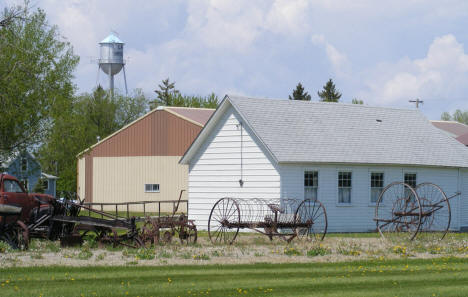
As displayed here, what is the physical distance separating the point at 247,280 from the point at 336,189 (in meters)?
17.2

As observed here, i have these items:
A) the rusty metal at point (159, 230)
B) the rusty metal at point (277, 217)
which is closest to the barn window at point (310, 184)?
the rusty metal at point (277, 217)

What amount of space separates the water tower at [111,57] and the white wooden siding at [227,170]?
223 feet

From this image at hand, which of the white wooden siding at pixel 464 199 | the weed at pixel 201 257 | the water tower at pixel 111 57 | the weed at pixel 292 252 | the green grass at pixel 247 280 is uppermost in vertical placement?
the water tower at pixel 111 57

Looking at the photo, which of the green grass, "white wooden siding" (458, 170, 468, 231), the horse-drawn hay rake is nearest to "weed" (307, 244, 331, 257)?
the green grass

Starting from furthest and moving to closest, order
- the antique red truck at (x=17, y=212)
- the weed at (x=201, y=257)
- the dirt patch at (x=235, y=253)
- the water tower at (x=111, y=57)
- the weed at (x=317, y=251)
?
the water tower at (x=111, y=57) → the antique red truck at (x=17, y=212) → the weed at (x=317, y=251) → the weed at (x=201, y=257) → the dirt patch at (x=235, y=253)

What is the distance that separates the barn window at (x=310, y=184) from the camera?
33.2 meters

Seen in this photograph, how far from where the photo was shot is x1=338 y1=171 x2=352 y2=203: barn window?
3431cm

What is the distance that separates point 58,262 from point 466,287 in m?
9.88

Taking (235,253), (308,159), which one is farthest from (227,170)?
(235,253)

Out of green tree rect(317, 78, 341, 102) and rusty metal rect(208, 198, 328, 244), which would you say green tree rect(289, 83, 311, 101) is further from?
rusty metal rect(208, 198, 328, 244)

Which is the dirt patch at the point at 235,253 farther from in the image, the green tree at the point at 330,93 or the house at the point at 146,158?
the green tree at the point at 330,93

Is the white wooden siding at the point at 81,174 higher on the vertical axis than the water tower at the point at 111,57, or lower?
lower

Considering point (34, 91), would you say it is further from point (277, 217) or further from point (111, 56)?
point (111, 56)

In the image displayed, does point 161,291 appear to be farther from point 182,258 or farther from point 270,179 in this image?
point 270,179
